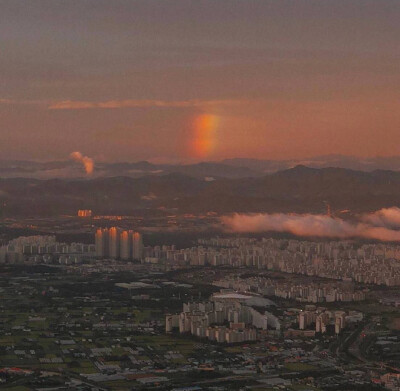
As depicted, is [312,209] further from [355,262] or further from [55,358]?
[55,358]

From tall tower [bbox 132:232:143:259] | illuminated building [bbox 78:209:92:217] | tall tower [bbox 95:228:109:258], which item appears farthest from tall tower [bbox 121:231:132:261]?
illuminated building [bbox 78:209:92:217]

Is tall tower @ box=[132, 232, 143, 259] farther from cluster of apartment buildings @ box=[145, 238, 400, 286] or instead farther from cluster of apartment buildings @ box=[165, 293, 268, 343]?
cluster of apartment buildings @ box=[165, 293, 268, 343]

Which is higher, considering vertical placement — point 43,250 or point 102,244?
point 102,244

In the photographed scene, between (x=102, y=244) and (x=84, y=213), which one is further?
(x=84, y=213)

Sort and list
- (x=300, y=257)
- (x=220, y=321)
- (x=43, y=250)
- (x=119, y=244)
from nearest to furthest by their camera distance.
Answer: (x=220, y=321) → (x=300, y=257) → (x=43, y=250) → (x=119, y=244)

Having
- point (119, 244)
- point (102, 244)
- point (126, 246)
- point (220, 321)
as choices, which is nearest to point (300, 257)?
point (126, 246)

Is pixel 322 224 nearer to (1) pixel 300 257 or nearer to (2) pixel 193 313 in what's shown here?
(1) pixel 300 257

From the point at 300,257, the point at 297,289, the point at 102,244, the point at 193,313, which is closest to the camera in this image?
the point at 193,313
